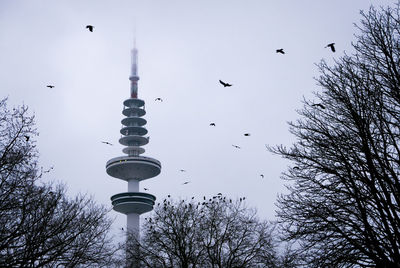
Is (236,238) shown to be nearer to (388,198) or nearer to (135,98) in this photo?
(388,198)

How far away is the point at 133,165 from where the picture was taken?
11006 cm

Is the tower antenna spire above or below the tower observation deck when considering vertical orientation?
above

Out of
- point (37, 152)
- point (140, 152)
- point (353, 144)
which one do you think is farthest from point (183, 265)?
point (140, 152)

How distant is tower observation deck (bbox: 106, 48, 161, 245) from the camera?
352ft

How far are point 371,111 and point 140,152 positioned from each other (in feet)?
357

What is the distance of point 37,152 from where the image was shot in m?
15.4

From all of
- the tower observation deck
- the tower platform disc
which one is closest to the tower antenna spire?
the tower observation deck

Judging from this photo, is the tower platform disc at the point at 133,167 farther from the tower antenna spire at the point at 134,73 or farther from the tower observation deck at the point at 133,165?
the tower antenna spire at the point at 134,73

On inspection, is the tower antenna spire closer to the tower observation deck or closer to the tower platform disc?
the tower observation deck

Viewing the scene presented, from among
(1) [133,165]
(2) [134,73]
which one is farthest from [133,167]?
(2) [134,73]

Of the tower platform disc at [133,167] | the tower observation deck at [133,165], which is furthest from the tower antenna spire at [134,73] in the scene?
the tower platform disc at [133,167]

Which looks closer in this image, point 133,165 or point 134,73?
point 133,165

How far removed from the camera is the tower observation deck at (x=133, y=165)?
352 feet

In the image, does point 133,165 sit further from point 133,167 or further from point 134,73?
point 134,73
